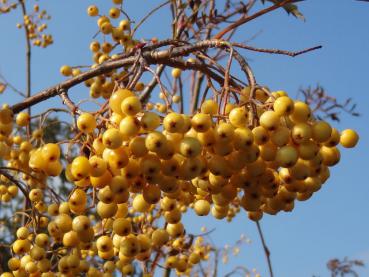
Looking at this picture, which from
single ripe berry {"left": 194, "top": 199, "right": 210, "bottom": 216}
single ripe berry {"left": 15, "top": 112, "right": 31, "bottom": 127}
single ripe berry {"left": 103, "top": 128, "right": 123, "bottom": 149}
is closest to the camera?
single ripe berry {"left": 103, "top": 128, "right": 123, "bottom": 149}

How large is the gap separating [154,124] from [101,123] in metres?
0.20

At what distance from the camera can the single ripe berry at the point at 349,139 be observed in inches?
52.1

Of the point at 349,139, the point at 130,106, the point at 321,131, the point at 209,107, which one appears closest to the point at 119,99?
the point at 130,106

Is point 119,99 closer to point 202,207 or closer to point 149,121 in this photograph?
point 149,121

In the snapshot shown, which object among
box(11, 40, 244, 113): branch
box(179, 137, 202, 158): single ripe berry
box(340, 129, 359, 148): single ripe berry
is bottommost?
box(179, 137, 202, 158): single ripe berry

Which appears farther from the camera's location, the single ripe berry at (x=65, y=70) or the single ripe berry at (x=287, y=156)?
the single ripe berry at (x=65, y=70)

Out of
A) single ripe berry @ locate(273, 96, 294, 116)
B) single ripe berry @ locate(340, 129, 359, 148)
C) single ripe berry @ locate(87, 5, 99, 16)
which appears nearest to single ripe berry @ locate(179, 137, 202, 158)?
single ripe berry @ locate(273, 96, 294, 116)

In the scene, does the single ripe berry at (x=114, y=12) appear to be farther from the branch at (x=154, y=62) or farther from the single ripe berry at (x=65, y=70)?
the branch at (x=154, y=62)

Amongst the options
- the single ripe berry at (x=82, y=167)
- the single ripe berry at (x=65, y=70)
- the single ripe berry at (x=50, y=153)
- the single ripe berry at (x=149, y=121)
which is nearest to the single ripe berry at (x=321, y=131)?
the single ripe berry at (x=149, y=121)

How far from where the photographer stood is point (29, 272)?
1789 mm

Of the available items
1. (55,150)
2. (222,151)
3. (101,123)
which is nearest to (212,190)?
(222,151)

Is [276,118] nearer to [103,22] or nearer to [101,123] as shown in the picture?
[101,123]

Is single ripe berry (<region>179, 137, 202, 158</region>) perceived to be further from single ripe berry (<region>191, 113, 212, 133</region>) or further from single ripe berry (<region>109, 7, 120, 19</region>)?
single ripe berry (<region>109, 7, 120, 19</region>)

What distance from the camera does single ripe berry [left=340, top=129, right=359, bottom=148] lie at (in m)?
1.32
